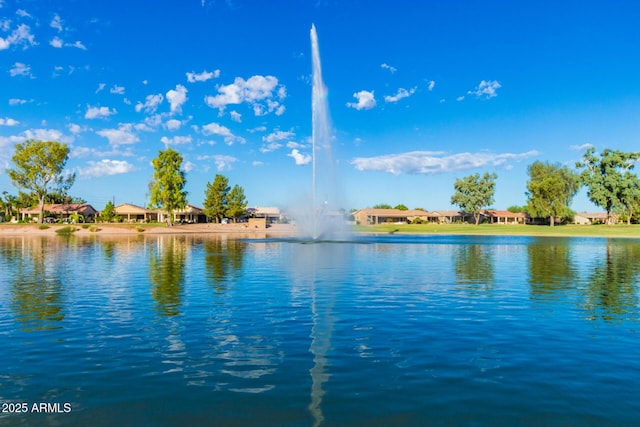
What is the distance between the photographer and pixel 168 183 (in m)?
107

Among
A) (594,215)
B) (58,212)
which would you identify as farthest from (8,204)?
(594,215)

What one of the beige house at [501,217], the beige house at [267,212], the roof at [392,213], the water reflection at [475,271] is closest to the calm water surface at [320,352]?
the water reflection at [475,271]

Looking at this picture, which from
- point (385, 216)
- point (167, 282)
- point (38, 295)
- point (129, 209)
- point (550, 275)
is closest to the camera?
point (38, 295)

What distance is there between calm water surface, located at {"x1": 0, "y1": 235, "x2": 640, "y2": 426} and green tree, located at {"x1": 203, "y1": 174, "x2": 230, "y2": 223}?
102253 millimetres

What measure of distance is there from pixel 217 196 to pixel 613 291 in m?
111

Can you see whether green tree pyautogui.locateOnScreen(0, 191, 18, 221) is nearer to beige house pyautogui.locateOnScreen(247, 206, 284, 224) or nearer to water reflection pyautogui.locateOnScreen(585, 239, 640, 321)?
beige house pyautogui.locateOnScreen(247, 206, 284, 224)

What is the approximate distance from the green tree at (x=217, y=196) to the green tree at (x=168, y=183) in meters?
14.9

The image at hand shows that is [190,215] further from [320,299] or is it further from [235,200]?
[320,299]

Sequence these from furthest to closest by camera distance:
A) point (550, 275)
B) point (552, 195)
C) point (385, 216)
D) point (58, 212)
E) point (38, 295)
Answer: point (385, 216) < point (58, 212) < point (552, 195) < point (550, 275) < point (38, 295)

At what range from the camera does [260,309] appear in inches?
661

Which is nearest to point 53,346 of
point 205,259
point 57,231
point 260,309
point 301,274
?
point 260,309

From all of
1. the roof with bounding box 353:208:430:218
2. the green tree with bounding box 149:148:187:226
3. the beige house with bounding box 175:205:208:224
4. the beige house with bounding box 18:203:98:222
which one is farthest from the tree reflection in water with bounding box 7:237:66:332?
the roof with bounding box 353:208:430:218

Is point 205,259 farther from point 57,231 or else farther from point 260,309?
point 57,231

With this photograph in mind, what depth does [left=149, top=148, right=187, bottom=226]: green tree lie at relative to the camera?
106250 millimetres
